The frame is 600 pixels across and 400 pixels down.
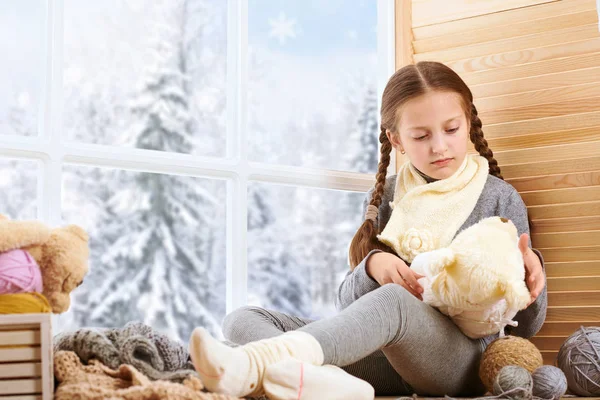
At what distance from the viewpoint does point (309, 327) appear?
50.1 inches

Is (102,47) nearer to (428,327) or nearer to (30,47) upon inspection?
(30,47)

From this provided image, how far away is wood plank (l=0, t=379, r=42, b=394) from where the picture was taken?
1.06 meters

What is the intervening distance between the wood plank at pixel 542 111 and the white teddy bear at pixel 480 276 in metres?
0.53

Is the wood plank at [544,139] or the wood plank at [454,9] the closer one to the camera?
the wood plank at [544,139]

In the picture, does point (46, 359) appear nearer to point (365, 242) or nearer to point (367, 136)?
point (365, 242)

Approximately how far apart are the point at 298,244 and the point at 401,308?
65 cm

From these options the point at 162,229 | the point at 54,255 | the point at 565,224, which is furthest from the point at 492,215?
the point at 54,255

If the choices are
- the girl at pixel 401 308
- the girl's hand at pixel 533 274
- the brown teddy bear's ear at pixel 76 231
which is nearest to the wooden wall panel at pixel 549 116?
the girl at pixel 401 308

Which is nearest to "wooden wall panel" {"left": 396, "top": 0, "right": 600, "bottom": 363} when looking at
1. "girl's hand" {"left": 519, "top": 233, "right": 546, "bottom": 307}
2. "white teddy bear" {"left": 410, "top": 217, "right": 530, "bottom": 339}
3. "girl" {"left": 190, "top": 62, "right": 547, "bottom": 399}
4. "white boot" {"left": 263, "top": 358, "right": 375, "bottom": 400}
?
"girl" {"left": 190, "top": 62, "right": 547, "bottom": 399}

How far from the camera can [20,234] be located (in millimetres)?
1134

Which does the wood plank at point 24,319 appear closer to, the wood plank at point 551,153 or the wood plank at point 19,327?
the wood plank at point 19,327

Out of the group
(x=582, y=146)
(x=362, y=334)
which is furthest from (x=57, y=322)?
(x=582, y=146)

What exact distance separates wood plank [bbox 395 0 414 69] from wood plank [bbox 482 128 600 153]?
0.32 metres

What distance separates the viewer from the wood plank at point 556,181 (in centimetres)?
188
